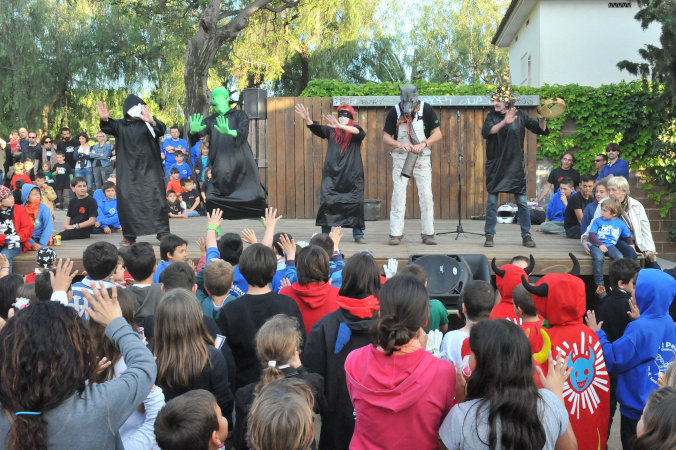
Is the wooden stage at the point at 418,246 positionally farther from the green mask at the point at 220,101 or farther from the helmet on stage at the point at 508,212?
the green mask at the point at 220,101

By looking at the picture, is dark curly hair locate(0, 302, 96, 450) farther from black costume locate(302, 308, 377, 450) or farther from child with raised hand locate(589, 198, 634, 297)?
child with raised hand locate(589, 198, 634, 297)

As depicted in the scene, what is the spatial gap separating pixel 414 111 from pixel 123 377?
19.7 ft

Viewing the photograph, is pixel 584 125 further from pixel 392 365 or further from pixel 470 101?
pixel 392 365

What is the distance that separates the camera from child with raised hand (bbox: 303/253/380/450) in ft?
10.7

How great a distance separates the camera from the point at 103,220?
9.42 m

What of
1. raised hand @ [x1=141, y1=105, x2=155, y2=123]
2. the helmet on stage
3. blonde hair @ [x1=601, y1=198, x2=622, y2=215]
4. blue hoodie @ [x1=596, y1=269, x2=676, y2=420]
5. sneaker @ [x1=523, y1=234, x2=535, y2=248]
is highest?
raised hand @ [x1=141, y1=105, x2=155, y2=123]

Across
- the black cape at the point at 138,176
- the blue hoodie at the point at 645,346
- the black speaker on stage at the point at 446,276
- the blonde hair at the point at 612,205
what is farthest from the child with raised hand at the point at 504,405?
the black cape at the point at 138,176

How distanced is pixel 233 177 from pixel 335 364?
4893 millimetres

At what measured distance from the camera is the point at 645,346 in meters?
3.55

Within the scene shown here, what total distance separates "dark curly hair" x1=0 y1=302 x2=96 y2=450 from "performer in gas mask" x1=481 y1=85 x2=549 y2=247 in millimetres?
6058

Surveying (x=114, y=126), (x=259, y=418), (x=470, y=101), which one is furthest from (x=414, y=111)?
(x=259, y=418)

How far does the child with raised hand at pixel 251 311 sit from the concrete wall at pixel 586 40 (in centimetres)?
1513

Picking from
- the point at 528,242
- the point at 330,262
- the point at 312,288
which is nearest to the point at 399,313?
the point at 312,288

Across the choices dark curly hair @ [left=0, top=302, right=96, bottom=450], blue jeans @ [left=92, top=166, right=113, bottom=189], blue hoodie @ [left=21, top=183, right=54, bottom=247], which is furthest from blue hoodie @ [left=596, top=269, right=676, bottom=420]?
blue jeans @ [left=92, top=166, right=113, bottom=189]
